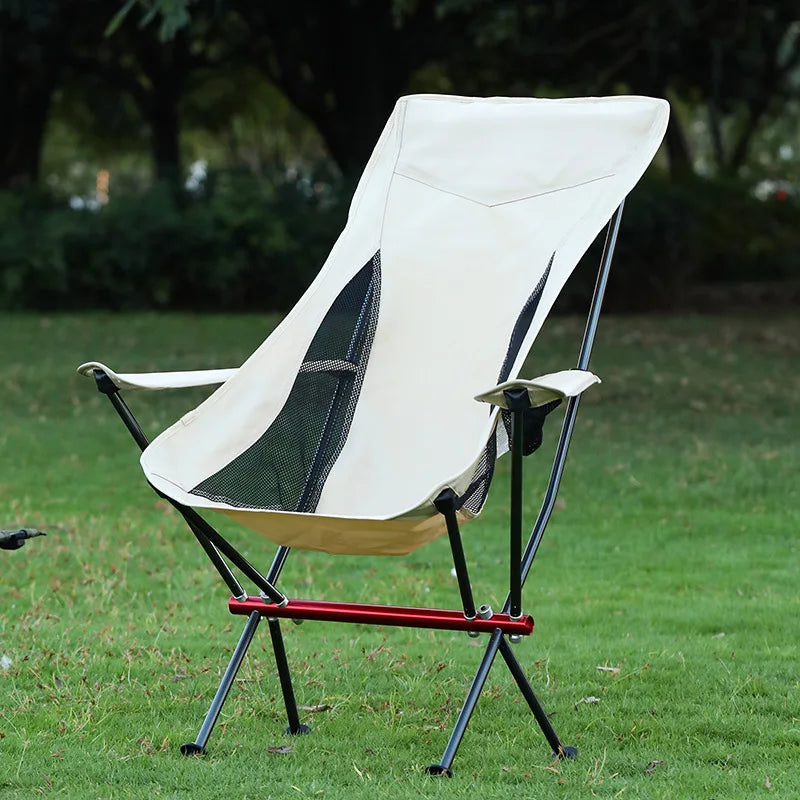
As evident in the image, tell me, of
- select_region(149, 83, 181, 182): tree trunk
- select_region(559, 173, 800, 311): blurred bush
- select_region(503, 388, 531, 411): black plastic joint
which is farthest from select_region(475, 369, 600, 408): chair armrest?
select_region(149, 83, 181, 182): tree trunk

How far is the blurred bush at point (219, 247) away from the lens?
44.4 feet

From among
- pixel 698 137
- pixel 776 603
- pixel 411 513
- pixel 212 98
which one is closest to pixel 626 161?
pixel 411 513

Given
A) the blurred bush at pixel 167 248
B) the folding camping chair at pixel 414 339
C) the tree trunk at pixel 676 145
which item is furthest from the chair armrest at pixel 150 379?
the tree trunk at pixel 676 145

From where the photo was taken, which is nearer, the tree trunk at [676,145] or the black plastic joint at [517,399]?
the black plastic joint at [517,399]

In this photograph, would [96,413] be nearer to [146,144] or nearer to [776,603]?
[776,603]

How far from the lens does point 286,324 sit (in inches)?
139

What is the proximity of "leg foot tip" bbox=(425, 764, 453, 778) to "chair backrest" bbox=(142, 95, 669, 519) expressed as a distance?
67 cm

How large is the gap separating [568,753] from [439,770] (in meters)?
0.35

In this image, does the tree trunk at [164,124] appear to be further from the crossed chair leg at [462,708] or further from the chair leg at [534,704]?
the chair leg at [534,704]

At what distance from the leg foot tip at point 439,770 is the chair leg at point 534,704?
24cm

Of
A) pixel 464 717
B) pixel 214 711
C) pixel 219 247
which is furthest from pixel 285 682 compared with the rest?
pixel 219 247

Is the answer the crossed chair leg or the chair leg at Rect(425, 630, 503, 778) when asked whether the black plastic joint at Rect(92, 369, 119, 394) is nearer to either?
the crossed chair leg

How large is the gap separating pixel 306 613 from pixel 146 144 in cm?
2560

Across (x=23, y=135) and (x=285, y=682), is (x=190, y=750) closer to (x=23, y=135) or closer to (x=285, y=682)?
(x=285, y=682)
